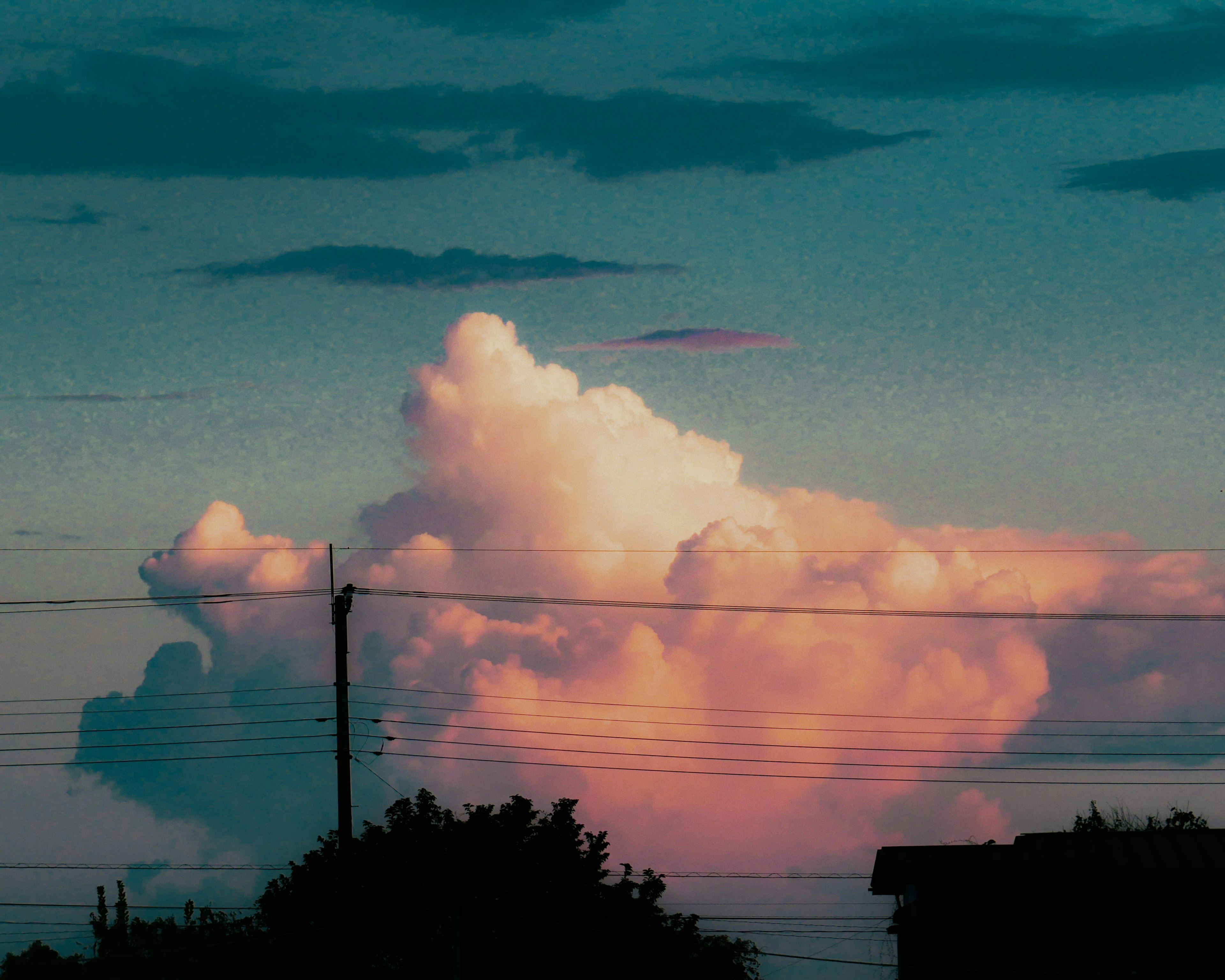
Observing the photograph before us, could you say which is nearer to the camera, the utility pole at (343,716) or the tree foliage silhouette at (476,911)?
the utility pole at (343,716)

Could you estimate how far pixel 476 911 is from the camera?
59250mm

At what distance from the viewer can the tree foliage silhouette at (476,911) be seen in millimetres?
57562

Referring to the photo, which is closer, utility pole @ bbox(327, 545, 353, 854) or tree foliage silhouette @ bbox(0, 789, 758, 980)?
utility pole @ bbox(327, 545, 353, 854)

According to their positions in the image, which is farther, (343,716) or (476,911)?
(476,911)

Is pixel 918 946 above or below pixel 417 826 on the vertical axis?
below

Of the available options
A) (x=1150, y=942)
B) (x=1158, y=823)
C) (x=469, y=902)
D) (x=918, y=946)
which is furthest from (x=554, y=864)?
A: (x=1158, y=823)

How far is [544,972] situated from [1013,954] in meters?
21.4

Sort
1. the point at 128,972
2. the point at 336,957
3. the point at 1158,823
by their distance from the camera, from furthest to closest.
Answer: the point at 1158,823 → the point at 128,972 → the point at 336,957

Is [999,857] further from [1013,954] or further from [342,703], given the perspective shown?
[342,703]

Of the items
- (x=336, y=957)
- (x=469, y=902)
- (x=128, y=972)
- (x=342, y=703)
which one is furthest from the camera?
(x=128, y=972)

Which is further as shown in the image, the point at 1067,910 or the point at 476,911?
the point at 476,911

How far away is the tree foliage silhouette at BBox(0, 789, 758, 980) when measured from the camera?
5756 cm

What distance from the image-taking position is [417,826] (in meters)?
62.9

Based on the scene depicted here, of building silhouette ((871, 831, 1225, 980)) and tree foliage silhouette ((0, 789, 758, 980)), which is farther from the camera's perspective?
tree foliage silhouette ((0, 789, 758, 980))
